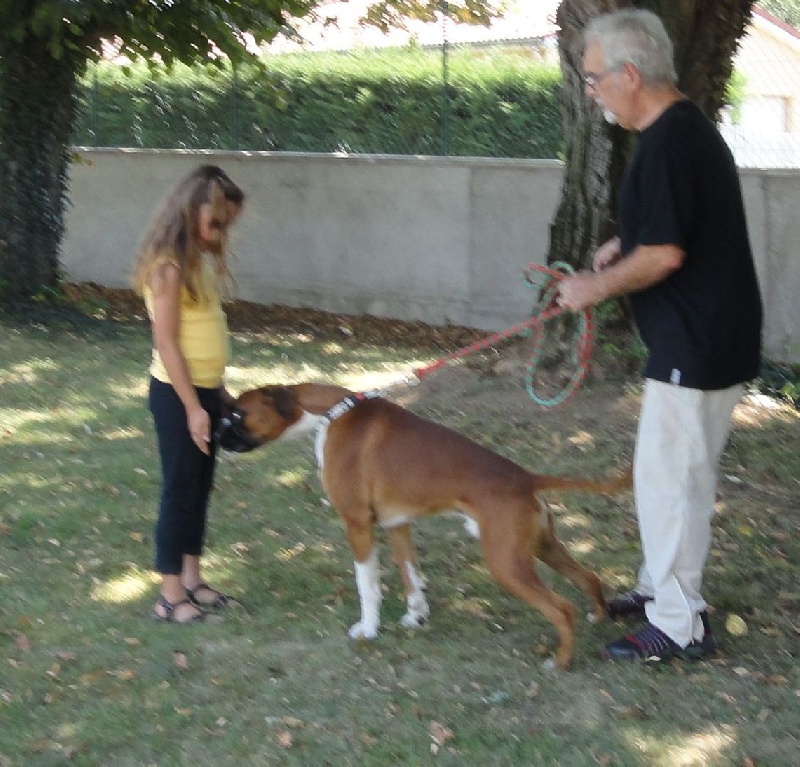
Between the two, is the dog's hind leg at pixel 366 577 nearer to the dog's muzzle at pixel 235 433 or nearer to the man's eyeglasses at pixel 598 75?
the dog's muzzle at pixel 235 433

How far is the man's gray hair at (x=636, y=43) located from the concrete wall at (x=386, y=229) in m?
6.32

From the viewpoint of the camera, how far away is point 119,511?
6.54 meters

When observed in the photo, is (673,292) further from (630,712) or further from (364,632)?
(364,632)

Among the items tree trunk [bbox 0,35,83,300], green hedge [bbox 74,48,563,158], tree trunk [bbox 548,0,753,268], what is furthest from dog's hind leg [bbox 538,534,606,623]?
tree trunk [bbox 0,35,83,300]

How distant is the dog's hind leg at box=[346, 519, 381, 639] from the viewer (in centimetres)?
485

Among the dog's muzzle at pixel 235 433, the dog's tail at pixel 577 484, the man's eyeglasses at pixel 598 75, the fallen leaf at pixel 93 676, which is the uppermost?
the man's eyeglasses at pixel 598 75

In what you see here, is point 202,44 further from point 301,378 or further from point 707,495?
point 707,495

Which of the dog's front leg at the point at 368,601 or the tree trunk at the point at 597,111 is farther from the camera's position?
the tree trunk at the point at 597,111

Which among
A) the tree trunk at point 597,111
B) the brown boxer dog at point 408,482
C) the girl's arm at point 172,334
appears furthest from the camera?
the tree trunk at point 597,111

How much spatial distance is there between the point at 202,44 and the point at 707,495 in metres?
7.85

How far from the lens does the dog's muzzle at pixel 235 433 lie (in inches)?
189

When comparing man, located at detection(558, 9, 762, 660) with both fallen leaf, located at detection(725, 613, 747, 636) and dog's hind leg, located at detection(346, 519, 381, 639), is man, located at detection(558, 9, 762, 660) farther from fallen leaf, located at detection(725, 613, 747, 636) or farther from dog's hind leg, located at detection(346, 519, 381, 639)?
dog's hind leg, located at detection(346, 519, 381, 639)

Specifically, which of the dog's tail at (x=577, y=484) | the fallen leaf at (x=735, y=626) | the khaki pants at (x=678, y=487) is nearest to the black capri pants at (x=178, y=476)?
the dog's tail at (x=577, y=484)

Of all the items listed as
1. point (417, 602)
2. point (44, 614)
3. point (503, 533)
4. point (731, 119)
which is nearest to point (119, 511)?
point (44, 614)
